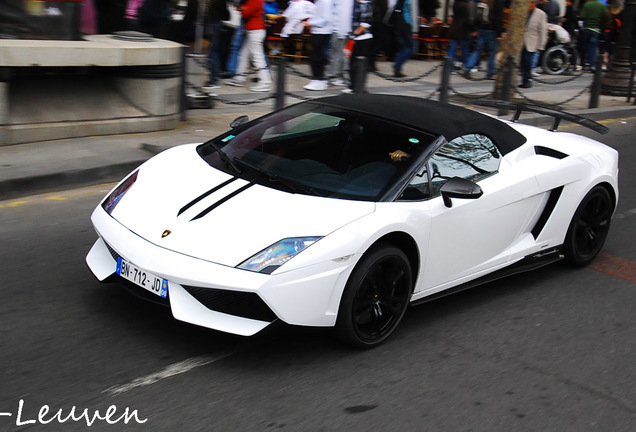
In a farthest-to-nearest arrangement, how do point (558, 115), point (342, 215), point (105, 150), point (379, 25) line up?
point (379, 25) < point (105, 150) < point (558, 115) < point (342, 215)

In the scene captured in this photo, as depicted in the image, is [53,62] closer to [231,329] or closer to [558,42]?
[231,329]

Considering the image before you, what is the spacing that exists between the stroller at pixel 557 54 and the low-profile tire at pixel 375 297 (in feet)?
56.5

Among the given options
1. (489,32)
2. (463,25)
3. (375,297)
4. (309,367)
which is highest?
(463,25)

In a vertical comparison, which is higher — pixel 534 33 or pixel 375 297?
pixel 534 33

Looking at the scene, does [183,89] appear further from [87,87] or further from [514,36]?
[514,36]

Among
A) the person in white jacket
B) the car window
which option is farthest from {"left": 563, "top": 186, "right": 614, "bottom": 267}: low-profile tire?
the person in white jacket

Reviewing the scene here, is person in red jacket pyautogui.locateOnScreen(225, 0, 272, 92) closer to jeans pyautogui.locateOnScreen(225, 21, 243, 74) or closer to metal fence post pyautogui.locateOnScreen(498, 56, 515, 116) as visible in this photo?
jeans pyautogui.locateOnScreen(225, 21, 243, 74)

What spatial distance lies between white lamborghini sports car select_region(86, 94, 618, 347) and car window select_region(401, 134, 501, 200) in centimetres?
1

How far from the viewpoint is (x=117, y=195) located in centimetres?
486

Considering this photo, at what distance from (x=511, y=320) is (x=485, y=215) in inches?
28.7

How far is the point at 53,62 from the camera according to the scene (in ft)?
28.9

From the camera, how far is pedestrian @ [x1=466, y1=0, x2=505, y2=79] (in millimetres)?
17312

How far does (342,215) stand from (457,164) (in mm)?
1127

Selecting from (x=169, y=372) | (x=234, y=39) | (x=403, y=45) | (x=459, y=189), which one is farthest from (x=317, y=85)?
(x=169, y=372)
